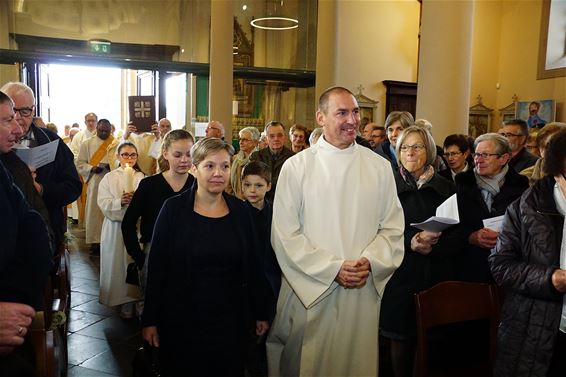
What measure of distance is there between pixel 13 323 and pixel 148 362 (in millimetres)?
965

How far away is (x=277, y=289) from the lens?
9.71 ft

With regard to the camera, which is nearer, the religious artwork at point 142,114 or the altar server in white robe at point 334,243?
the altar server in white robe at point 334,243

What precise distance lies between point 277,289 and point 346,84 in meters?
11.7

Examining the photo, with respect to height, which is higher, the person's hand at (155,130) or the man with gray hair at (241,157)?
the person's hand at (155,130)

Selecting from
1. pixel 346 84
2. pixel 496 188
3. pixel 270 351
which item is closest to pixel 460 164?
pixel 496 188

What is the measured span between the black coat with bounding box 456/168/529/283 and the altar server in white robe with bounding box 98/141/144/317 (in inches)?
110

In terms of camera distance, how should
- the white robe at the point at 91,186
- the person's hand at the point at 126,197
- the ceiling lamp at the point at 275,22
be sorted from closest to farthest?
1. the person's hand at the point at 126,197
2. the white robe at the point at 91,186
3. the ceiling lamp at the point at 275,22

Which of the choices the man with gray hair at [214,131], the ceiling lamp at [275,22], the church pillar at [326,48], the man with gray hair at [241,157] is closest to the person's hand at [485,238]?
the man with gray hair at [241,157]

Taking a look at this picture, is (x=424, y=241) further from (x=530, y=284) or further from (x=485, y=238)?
Answer: (x=530, y=284)

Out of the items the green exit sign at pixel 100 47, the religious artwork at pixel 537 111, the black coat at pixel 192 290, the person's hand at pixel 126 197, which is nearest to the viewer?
the black coat at pixel 192 290

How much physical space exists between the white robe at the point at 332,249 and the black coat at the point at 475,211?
0.73 metres

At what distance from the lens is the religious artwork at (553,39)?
1249 centimetres

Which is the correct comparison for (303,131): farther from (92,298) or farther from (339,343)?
(339,343)

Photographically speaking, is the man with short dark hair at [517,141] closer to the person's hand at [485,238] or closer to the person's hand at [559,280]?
the person's hand at [485,238]
